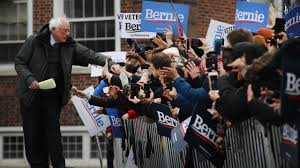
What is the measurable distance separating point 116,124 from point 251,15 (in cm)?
232

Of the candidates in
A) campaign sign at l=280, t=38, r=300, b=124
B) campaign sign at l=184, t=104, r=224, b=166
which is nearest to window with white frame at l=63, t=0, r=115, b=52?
Result: campaign sign at l=184, t=104, r=224, b=166

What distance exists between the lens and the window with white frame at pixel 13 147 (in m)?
18.0

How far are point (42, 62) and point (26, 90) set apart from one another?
0.37 m

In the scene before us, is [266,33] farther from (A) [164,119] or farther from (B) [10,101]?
(B) [10,101]

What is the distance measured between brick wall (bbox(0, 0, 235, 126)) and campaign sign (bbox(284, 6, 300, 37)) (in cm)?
886

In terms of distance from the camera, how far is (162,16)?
1200 centimetres

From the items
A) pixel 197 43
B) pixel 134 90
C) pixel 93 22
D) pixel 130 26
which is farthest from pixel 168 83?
pixel 93 22

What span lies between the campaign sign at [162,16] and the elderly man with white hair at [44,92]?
9.18 feet

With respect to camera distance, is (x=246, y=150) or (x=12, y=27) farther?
(x=12, y=27)

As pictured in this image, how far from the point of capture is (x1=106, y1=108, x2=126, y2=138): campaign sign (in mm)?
10523

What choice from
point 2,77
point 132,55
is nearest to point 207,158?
point 132,55

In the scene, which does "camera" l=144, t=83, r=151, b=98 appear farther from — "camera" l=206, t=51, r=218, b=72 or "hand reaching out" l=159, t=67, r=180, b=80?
"camera" l=206, t=51, r=218, b=72

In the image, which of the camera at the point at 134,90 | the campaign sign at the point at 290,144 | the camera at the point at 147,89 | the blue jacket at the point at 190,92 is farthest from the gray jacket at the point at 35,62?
the campaign sign at the point at 290,144

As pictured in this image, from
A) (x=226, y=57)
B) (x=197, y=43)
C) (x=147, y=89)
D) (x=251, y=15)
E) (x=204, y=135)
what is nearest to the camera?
(x=226, y=57)
